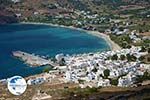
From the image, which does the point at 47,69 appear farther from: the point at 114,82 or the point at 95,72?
the point at 114,82

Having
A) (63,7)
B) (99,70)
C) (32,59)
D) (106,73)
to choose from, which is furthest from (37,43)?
(63,7)

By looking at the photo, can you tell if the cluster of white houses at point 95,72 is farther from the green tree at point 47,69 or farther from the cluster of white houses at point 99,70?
the green tree at point 47,69

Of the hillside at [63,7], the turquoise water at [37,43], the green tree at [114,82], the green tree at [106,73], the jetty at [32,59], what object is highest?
the hillside at [63,7]

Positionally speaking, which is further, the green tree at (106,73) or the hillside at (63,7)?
the hillside at (63,7)

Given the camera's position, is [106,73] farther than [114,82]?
Yes

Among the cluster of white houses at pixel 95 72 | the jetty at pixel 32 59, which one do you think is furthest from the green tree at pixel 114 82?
the jetty at pixel 32 59
